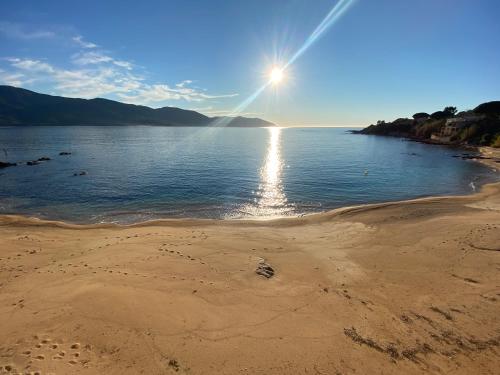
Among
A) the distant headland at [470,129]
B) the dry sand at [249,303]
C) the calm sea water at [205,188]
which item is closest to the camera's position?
the dry sand at [249,303]

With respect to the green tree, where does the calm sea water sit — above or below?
below

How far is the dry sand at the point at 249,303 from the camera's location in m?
8.70

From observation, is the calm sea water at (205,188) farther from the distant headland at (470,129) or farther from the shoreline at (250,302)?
the distant headland at (470,129)

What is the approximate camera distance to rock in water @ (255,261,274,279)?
14.5m

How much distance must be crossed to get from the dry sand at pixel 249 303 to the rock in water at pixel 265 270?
0.35 meters

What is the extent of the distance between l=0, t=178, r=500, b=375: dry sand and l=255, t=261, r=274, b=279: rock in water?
354 mm

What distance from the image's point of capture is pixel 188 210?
96.3 ft

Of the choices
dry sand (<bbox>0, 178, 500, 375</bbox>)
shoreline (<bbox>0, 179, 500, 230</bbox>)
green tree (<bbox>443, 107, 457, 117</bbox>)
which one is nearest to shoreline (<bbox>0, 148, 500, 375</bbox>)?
dry sand (<bbox>0, 178, 500, 375</bbox>)

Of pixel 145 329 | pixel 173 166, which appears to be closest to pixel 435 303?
pixel 145 329

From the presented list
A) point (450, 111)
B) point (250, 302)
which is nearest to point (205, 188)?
point (250, 302)

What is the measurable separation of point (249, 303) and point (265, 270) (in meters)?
3.23

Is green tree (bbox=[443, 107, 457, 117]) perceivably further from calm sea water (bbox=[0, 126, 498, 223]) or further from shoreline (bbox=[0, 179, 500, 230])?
shoreline (bbox=[0, 179, 500, 230])

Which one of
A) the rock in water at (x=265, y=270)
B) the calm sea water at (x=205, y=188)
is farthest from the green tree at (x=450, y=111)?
the rock in water at (x=265, y=270)

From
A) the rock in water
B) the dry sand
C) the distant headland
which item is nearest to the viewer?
the dry sand
